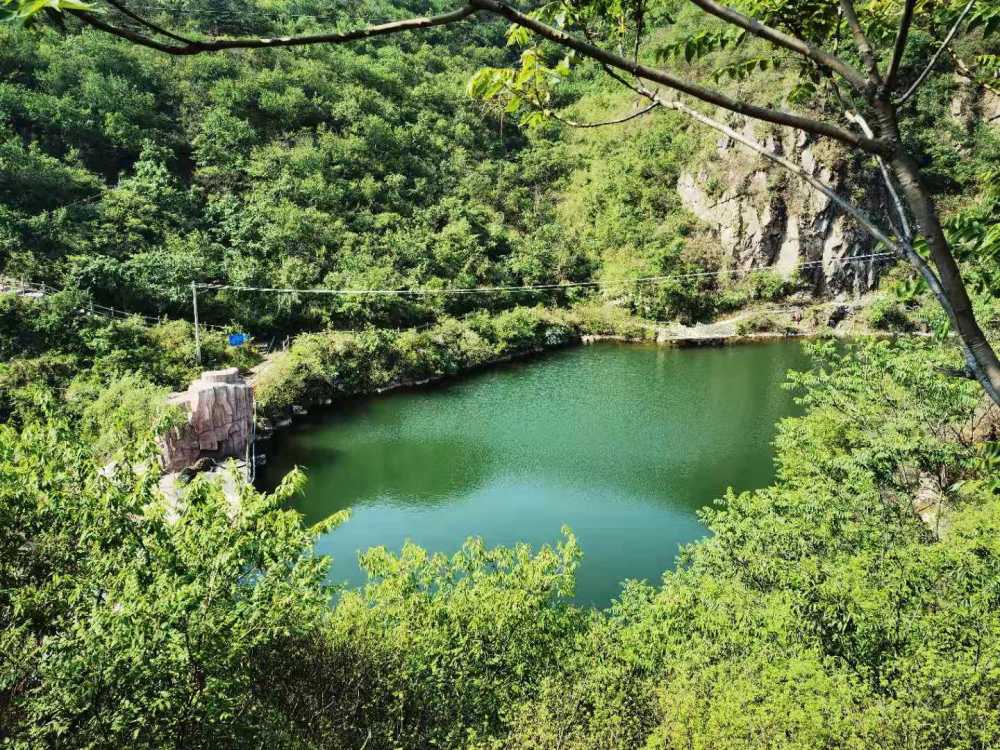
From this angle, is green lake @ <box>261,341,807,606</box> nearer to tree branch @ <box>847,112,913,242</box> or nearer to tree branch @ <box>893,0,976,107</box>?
tree branch @ <box>847,112,913,242</box>

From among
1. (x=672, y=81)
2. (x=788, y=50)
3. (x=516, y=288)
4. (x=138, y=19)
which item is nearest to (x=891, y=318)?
(x=516, y=288)

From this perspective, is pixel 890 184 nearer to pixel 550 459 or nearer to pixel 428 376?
pixel 550 459

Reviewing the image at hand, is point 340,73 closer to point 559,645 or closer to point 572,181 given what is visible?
point 572,181

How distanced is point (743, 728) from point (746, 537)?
3.57 metres

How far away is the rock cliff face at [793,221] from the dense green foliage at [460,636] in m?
24.0

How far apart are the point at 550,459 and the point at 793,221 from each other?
20683 mm

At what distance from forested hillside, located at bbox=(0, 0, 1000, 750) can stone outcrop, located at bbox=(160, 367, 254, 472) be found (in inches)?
27.1

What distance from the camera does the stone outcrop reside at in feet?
44.0

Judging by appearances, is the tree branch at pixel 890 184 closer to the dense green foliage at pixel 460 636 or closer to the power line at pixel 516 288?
the dense green foliage at pixel 460 636

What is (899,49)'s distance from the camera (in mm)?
1274

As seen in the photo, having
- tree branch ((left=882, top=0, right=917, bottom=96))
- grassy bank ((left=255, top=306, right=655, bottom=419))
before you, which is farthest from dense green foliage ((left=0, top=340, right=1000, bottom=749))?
grassy bank ((left=255, top=306, right=655, bottom=419))

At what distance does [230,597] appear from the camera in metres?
4.71

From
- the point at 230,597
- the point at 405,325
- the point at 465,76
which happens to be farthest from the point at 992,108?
the point at 230,597

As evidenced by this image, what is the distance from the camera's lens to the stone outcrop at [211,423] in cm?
1340
